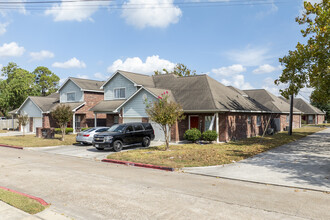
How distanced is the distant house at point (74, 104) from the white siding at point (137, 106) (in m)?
9.78

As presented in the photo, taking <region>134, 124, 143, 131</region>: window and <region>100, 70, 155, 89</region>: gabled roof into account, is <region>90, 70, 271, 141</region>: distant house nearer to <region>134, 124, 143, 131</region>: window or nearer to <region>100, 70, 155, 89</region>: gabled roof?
<region>100, 70, 155, 89</region>: gabled roof

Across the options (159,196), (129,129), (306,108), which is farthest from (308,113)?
(159,196)

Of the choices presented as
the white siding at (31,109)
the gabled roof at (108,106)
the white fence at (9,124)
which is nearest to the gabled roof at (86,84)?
the gabled roof at (108,106)

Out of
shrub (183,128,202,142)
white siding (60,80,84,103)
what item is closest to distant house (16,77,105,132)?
white siding (60,80,84,103)

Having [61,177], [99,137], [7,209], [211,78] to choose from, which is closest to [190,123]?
[211,78]

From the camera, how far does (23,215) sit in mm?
6078

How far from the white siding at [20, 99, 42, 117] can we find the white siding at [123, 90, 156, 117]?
17951 millimetres

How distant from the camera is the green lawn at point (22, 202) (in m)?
6.48

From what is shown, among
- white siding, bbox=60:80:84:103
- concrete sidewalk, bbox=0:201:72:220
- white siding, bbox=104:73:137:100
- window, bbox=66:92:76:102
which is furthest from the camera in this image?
window, bbox=66:92:76:102

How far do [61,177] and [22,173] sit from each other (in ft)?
6.97

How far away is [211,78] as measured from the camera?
28469 mm

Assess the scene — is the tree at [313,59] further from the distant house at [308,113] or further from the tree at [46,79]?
the tree at [46,79]

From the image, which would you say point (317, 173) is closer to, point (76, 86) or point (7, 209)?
point (7, 209)

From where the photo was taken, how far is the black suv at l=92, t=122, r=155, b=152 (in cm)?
1778
